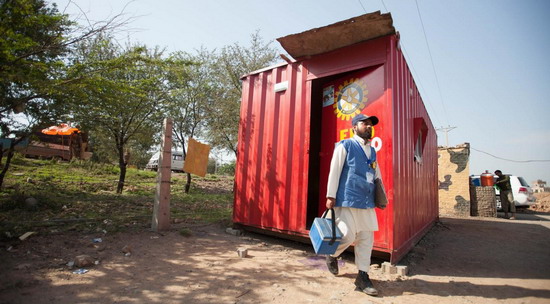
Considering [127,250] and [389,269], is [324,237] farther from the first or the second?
[127,250]

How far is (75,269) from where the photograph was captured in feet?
9.22

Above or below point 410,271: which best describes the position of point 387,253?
above

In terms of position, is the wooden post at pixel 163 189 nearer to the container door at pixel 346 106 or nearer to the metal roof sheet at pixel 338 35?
the metal roof sheet at pixel 338 35

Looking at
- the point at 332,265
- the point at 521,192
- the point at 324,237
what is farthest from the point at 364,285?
the point at 521,192

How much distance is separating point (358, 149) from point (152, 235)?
10.9 feet

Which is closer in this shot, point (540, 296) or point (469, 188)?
point (540, 296)

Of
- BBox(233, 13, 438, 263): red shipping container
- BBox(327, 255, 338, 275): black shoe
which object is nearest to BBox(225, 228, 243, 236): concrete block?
BBox(233, 13, 438, 263): red shipping container

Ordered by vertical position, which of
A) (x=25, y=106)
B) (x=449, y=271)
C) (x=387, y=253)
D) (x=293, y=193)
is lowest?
(x=449, y=271)

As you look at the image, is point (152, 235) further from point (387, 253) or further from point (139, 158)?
point (139, 158)

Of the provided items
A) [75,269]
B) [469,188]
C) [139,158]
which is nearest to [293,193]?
[75,269]

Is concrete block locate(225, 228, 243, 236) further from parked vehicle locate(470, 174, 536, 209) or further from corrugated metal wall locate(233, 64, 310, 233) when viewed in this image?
parked vehicle locate(470, 174, 536, 209)

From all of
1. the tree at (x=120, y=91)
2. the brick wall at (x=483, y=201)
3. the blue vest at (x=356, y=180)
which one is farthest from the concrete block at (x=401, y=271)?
the brick wall at (x=483, y=201)

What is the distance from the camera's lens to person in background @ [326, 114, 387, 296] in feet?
9.31

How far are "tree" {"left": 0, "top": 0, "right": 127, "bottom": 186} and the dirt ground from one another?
224 centimetres
